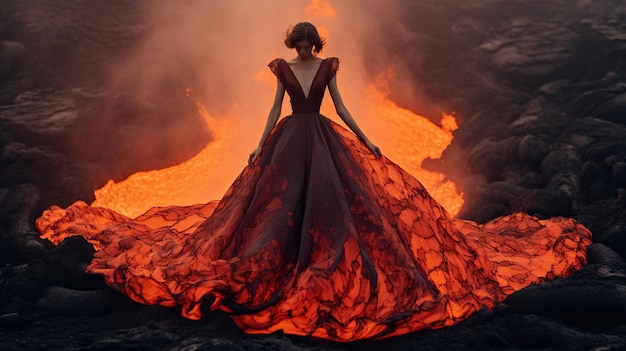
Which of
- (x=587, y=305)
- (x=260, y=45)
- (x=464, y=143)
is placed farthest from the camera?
(x=260, y=45)

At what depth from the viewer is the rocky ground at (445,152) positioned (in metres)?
3.83

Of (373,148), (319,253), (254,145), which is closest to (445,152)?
(254,145)

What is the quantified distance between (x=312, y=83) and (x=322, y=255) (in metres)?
1.69

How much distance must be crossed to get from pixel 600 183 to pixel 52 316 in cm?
809

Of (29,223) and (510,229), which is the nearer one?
(510,229)

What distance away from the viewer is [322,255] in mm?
3826

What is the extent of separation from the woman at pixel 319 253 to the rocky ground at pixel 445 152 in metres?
0.20

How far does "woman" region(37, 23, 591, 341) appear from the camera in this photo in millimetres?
3615

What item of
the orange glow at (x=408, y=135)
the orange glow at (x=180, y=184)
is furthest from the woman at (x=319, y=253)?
the orange glow at (x=408, y=135)

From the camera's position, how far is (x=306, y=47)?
4531 millimetres

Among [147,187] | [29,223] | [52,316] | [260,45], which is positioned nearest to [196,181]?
[147,187]

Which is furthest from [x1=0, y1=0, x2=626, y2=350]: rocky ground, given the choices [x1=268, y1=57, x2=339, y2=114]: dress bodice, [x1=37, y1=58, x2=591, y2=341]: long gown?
[x1=268, y1=57, x2=339, y2=114]: dress bodice

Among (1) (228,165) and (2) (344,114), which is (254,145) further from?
(2) (344,114)

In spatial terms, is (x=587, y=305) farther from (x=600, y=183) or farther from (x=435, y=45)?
(x=435, y=45)
